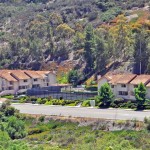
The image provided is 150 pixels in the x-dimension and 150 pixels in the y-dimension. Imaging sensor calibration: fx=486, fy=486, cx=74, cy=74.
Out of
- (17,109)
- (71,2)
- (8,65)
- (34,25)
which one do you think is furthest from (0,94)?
(71,2)

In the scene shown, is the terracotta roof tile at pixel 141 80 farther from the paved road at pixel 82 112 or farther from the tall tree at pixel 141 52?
the tall tree at pixel 141 52

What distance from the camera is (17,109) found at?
65188 millimetres

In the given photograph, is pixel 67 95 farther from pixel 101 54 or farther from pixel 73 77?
pixel 101 54

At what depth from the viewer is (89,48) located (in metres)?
85.2

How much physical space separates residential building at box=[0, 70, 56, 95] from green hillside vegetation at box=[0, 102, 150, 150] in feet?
61.0

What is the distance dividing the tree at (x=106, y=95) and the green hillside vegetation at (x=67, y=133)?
7.46 metres

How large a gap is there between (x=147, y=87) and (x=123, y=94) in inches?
186

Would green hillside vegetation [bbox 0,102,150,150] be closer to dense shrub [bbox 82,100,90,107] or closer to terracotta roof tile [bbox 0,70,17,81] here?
dense shrub [bbox 82,100,90,107]

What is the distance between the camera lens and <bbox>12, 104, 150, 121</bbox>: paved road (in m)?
57.6

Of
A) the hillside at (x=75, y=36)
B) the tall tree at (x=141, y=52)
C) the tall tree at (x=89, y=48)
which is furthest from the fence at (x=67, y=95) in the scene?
the tall tree at (x=89, y=48)

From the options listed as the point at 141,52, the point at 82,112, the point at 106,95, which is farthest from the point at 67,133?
the point at 141,52

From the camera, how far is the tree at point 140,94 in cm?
6134

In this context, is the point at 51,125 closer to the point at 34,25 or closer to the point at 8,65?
the point at 8,65

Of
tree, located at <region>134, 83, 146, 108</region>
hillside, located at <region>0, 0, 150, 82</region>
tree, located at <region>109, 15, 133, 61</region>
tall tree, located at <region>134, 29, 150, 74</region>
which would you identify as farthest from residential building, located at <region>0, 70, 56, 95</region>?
tree, located at <region>134, 83, 146, 108</region>
